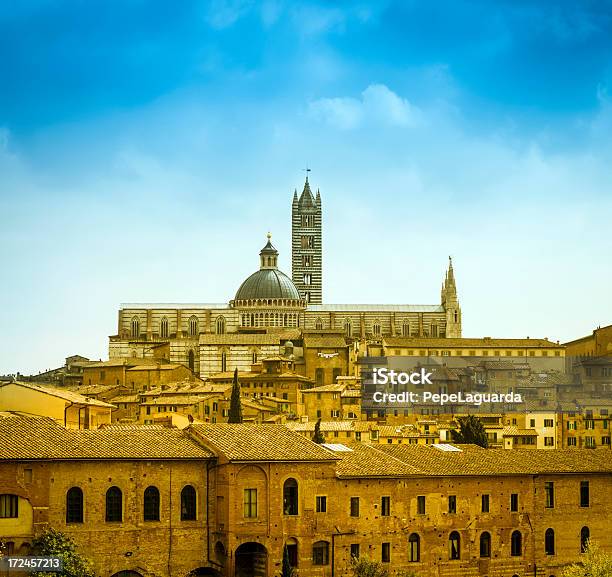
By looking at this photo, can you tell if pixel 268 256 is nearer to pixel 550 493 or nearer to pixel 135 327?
pixel 135 327

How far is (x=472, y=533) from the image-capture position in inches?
1427

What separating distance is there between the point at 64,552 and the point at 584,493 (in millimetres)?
14864

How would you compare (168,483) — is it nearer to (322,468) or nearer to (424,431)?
(322,468)

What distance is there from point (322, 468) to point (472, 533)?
4.91m

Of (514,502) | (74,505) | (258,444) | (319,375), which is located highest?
(319,375)

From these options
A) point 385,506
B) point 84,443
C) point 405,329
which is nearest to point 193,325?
point 405,329

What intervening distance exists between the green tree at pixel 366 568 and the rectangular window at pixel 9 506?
7.80m

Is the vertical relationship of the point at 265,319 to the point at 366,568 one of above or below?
above

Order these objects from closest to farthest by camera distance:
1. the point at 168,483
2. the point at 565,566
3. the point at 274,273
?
the point at 168,483 → the point at 565,566 → the point at 274,273

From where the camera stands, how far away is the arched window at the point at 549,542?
37.6m

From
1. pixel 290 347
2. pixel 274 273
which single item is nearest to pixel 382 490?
pixel 290 347

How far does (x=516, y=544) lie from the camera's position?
37.0m

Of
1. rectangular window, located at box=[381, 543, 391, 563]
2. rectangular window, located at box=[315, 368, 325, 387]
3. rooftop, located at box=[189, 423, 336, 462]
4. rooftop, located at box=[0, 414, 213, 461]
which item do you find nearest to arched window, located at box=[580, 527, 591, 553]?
rectangular window, located at box=[381, 543, 391, 563]

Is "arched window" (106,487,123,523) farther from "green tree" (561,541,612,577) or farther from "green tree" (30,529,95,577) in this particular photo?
"green tree" (561,541,612,577)
